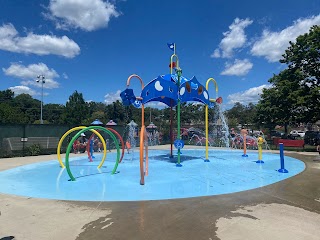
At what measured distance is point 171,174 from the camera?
1183cm

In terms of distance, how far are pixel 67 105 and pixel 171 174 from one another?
77570 millimetres

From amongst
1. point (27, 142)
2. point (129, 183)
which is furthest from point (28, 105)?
point (129, 183)

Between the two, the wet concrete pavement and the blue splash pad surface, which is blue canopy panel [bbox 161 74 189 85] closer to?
the blue splash pad surface

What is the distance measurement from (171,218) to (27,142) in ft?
55.0

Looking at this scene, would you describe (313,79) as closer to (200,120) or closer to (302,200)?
(302,200)

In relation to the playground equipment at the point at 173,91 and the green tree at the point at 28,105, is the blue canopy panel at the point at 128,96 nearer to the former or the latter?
the playground equipment at the point at 173,91

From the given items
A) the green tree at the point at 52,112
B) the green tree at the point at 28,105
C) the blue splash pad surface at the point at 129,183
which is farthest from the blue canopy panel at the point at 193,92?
the green tree at the point at 28,105

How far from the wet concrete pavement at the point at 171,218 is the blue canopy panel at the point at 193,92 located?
24.1 ft

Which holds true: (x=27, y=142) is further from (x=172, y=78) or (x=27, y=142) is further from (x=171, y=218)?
(x=171, y=218)

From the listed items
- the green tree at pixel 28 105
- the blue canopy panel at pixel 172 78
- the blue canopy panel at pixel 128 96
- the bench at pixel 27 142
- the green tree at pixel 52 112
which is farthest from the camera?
the green tree at pixel 52 112

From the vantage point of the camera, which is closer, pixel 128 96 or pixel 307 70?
pixel 128 96

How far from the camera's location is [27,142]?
64.3 feet

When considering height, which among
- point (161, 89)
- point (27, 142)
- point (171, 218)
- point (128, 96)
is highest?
point (161, 89)

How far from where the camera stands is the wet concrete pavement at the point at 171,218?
4.89 m
